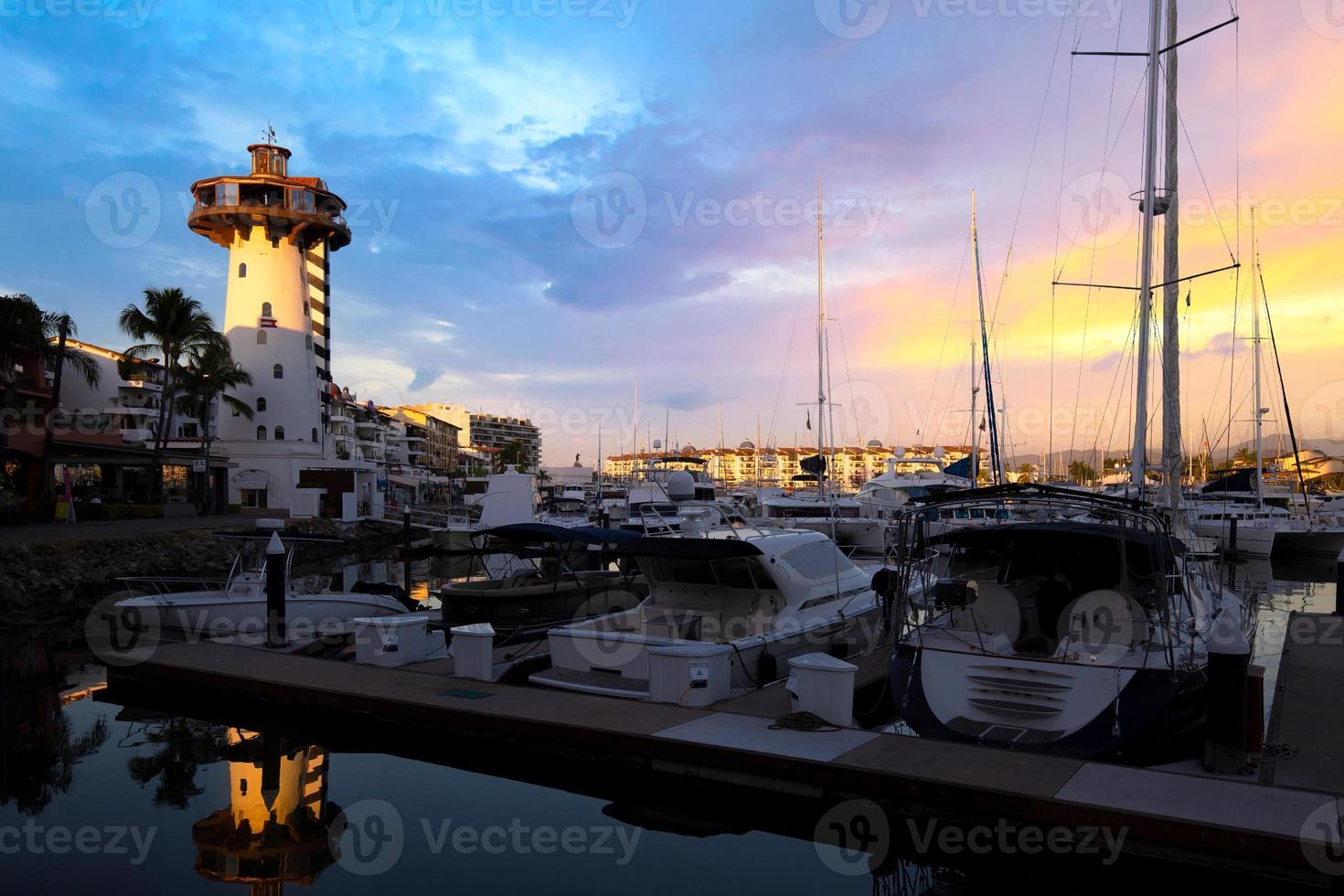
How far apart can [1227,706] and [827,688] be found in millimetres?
3913

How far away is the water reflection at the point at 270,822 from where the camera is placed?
834 centimetres

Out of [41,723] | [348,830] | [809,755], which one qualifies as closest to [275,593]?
[41,723]

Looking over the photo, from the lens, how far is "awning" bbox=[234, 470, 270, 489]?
51.6 metres

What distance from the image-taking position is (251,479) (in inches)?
2032

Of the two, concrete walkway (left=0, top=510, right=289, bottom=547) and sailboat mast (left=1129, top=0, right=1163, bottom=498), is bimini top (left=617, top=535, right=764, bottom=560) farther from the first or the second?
concrete walkway (left=0, top=510, right=289, bottom=547)

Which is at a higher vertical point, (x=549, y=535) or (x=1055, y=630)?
(x=549, y=535)

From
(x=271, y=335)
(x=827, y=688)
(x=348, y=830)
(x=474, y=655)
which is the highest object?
(x=271, y=335)

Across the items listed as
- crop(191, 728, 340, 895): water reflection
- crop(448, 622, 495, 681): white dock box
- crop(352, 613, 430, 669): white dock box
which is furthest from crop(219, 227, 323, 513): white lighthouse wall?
crop(191, 728, 340, 895): water reflection

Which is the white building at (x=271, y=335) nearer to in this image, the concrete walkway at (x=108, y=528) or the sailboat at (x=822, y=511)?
the concrete walkway at (x=108, y=528)

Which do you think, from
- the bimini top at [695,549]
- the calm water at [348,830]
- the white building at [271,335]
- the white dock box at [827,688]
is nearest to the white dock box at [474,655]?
the calm water at [348,830]

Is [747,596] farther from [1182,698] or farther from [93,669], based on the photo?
[93,669]

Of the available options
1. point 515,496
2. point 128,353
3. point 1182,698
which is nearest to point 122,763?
point 1182,698

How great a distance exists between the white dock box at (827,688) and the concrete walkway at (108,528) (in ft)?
83.0

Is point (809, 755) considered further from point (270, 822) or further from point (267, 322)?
point (267, 322)
